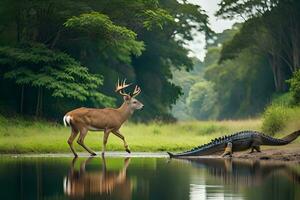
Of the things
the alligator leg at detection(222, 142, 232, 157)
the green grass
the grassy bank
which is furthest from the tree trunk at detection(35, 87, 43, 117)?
the alligator leg at detection(222, 142, 232, 157)

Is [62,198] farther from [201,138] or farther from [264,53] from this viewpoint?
[264,53]

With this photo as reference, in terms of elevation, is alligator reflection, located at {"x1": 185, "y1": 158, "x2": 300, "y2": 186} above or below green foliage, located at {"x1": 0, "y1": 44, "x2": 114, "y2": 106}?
below

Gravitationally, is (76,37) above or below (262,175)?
above

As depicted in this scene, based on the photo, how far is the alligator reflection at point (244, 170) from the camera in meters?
17.2

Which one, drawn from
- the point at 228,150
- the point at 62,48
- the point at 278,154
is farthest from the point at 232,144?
the point at 62,48

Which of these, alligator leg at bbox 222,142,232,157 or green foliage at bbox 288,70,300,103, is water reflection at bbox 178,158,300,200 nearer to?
alligator leg at bbox 222,142,232,157

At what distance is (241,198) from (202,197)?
2.22 ft

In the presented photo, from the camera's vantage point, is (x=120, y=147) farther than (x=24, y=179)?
Yes

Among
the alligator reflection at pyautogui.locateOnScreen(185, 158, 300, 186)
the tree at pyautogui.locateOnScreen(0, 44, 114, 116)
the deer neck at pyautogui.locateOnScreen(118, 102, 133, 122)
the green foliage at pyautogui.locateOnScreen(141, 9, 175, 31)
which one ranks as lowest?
the alligator reflection at pyautogui.locateOnScreen(185, 158, 300, 186)

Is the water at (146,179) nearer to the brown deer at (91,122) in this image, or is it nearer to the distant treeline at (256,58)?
the brown deer at (91,122)

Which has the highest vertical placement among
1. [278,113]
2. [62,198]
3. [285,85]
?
[285,85]

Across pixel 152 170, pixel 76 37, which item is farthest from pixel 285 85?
pixel 152 170

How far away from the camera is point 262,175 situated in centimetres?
1841

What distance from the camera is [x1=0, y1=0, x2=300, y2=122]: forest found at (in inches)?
1567
